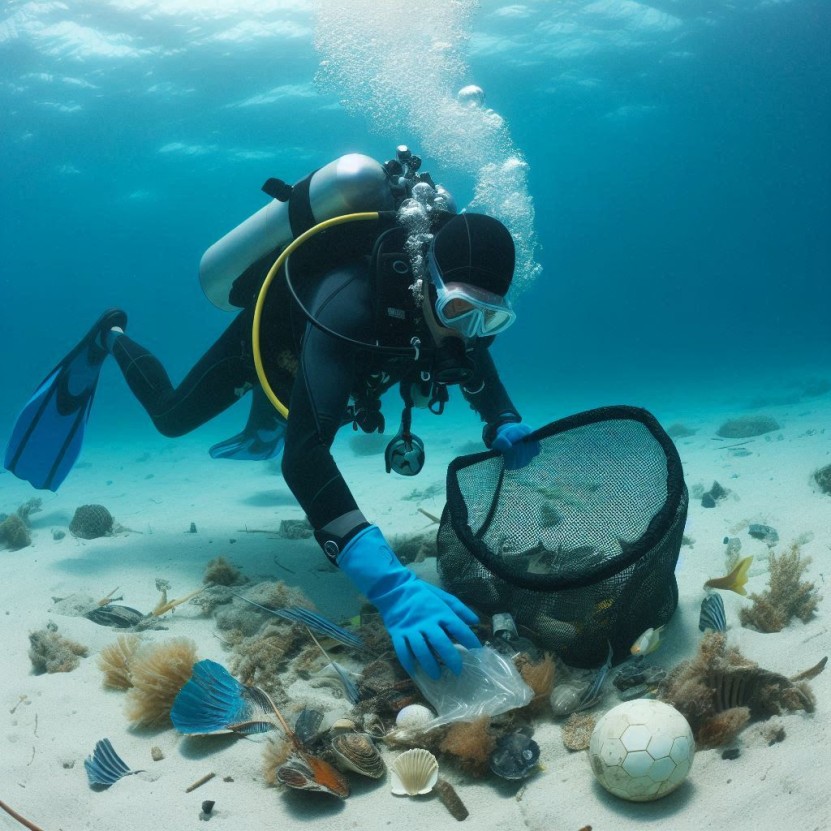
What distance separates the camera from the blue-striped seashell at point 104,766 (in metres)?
2.49

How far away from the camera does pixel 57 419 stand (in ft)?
21.9

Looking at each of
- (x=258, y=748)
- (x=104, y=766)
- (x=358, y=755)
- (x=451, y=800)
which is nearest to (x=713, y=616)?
(x=451, y=800)

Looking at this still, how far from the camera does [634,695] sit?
2.64 meters

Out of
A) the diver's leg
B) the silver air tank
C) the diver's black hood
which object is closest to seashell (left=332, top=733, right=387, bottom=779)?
the diver's black hood

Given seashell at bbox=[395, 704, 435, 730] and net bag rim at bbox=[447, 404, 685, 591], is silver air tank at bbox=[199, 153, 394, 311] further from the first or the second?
seashell at bbox=[395, 704, 435, 730]

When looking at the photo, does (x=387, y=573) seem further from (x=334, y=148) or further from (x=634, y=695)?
(x=334, y=148)

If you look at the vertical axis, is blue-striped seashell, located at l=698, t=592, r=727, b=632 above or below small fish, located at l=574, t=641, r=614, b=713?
below

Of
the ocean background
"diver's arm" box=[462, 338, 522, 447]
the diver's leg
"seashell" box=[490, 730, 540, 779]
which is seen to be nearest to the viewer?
"seashell" box=[490, 730, 540, 779]

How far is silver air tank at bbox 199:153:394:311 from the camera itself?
4.45 m

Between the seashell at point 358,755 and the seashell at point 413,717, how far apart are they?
163mm

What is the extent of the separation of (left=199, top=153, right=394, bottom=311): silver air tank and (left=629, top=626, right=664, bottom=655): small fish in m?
3.58

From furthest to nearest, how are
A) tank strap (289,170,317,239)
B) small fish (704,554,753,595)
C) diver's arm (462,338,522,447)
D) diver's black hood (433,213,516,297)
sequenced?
1. diver's arm (462,338,522,447)
2. tank strap (289,170,317,239)
3. small fish (704,554,753,595)
4. diver's black hood (433,213,516,297)

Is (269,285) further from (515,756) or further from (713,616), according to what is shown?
(713,616)

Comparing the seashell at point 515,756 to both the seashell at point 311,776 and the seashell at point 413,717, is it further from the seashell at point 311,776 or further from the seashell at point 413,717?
the seashell at point 311,776
